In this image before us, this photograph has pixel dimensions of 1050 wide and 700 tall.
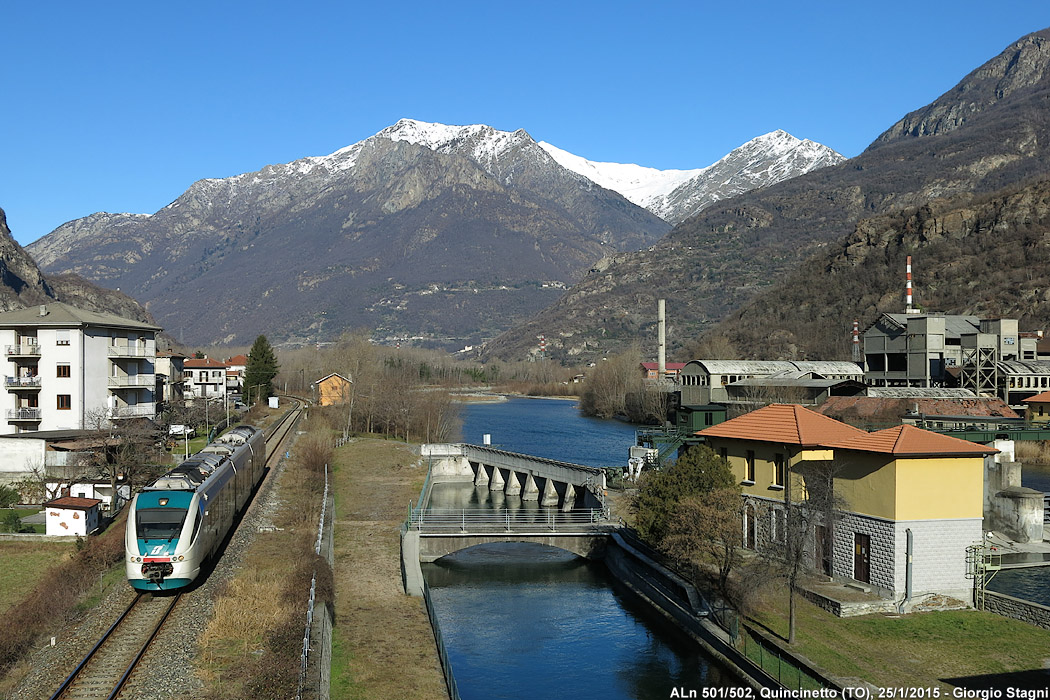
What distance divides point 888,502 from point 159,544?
2415 centimetres

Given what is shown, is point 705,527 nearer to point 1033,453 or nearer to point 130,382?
point 130,382

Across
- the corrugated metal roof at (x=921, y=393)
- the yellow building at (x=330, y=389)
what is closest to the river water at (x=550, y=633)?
the corrugated metal roof at (x=921, y=393)

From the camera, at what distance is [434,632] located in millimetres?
31109

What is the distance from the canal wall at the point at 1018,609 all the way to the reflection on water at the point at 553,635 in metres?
9.87

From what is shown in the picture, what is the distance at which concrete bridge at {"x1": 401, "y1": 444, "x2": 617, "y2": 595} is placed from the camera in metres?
45.1

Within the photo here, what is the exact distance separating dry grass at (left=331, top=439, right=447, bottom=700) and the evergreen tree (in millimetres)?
68352

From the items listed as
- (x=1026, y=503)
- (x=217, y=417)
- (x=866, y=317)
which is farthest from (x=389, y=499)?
(x=866, y=317)

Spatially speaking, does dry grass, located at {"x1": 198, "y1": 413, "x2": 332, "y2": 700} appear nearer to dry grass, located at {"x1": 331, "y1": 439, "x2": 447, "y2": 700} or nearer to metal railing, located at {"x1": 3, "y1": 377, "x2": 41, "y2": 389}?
dry grass, located at {"x1": 331, "y1": 439, "x2": 447, "y2": 700}

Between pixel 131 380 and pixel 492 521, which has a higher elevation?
pixel 131 380

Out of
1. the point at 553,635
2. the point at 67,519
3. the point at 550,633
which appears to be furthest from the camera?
the point at 67,519

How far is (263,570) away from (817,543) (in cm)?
2099

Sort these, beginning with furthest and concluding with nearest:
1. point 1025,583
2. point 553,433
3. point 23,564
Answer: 1. point 553,433
2. point 1025,583
3. point 23,564

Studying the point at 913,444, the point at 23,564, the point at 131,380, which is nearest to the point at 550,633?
the point at 913,444

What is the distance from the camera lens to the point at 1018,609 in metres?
31.1
